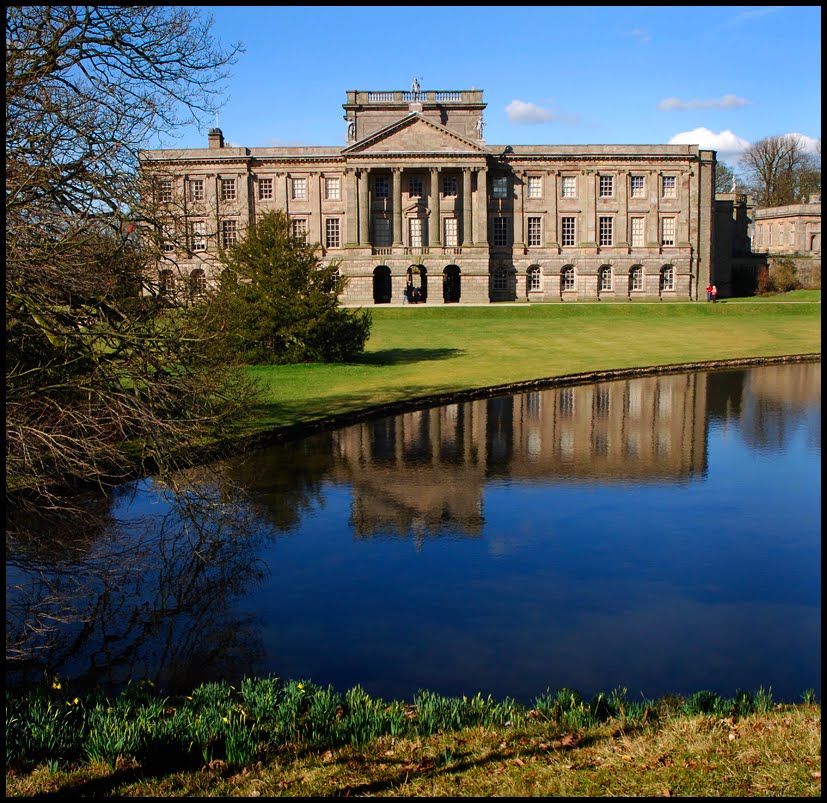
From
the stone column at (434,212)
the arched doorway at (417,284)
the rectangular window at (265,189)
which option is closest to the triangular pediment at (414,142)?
the stone column at (434,212)

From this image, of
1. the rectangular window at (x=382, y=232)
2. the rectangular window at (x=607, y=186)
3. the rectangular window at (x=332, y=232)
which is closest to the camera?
the rectangular window at (x=382, y=232)

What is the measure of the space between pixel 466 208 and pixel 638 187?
13.8 metres

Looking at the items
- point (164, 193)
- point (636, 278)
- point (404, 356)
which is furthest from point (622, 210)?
point (164, 193)

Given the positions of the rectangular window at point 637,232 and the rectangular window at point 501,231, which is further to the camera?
the rectangular window at point 637,232

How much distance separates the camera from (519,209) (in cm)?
6788

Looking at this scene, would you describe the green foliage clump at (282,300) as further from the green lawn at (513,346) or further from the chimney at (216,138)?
the chimney at (216,138)

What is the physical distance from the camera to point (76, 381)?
469 inches

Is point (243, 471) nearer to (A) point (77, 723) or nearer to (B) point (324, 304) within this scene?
(A) point (77, 723)

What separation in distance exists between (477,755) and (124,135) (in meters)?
10.4

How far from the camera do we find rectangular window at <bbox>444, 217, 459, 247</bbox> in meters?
67.2

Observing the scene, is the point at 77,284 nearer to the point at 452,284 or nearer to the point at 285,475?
the point at 285,475

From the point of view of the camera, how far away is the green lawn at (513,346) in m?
27.0

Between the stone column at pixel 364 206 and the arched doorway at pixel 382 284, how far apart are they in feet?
9.22

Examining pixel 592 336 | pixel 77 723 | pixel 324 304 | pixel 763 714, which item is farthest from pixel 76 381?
pixel 592 336
